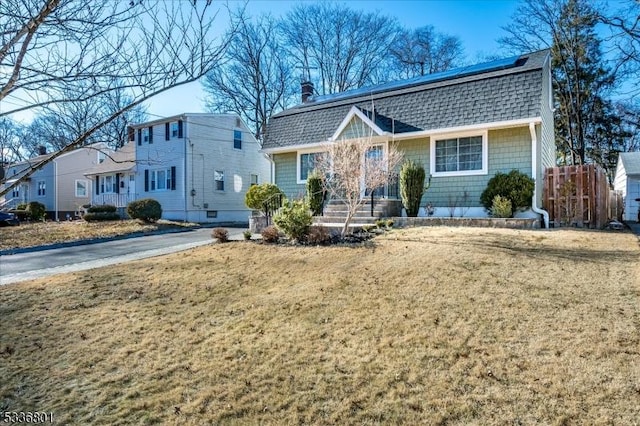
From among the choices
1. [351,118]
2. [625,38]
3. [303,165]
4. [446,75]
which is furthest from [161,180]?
[625,38]

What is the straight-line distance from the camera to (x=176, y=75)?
3275 mm

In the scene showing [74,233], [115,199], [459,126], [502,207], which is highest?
[459,126]

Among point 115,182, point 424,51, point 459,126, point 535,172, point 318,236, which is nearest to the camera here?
point 318,236

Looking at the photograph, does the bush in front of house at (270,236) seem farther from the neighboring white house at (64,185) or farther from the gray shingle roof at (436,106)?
the neighboring white house at (64,185)

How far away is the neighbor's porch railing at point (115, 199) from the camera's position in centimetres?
2572

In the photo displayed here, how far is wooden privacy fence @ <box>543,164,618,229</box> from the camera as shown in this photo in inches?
423

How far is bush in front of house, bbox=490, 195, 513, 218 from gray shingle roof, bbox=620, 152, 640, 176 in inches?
539

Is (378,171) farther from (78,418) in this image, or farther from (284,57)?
(284,57)

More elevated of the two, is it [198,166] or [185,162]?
[185,162]

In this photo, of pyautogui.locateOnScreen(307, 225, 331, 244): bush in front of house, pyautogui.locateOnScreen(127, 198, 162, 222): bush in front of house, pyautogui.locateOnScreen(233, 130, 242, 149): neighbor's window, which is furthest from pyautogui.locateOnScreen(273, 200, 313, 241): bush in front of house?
pyautogui.locateOnScreen(233, 130, 242, 149): neighbor's window

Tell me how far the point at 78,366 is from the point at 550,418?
4786 millimetres

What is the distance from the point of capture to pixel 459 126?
1255cm

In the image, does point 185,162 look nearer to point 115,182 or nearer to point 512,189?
point 115,182

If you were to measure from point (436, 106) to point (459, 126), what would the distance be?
1.39 m
